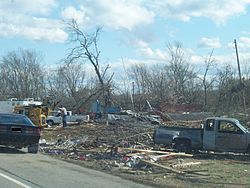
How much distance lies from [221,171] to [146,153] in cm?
479

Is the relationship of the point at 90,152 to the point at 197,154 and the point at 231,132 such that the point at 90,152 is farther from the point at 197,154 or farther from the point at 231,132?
the point at 231,132

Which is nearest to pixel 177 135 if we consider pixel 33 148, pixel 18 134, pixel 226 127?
pixel 226 127

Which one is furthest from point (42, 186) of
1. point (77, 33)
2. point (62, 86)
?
point (62, 86)

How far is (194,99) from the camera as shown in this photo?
7862cm

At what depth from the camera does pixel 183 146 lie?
864 inches

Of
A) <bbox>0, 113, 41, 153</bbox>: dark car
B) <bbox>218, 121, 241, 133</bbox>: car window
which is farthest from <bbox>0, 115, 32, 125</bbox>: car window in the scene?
<bbox>218, 121, 241, 133</bbox>: car window

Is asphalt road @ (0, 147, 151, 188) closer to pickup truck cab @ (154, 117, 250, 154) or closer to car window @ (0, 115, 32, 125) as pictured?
car window @ (0, 115, 32, 125)

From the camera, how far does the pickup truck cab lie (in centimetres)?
2058

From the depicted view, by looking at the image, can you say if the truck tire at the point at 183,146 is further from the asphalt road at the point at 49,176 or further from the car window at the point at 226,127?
the asphalt road at the point at 49,176

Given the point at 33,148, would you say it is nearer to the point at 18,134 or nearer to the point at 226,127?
the point at 18,134

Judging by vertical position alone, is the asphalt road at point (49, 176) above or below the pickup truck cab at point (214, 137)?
below

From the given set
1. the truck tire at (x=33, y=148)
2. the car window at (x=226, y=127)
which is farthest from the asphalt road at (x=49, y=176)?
the car window at (x=226, y=127)

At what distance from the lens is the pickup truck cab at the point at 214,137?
810 inches

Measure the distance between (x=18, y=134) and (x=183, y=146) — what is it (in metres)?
7.22
